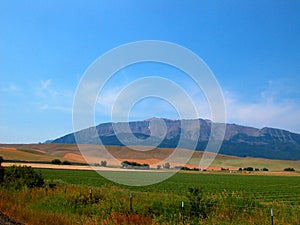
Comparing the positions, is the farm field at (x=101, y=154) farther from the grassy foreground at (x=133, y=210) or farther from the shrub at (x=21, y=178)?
the grassy foreground at (x=133, y=210)

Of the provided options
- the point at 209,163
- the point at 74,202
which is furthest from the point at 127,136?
the point at 209,163

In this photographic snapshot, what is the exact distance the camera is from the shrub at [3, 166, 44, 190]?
75.2 feet

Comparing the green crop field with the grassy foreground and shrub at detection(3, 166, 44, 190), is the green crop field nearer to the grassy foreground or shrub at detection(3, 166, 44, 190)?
shrub at detection(3, 166, 44, 190)

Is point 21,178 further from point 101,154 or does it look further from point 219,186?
point 101,154

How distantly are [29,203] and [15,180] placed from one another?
6.38m

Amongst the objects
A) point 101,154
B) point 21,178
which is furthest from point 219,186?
point 101,154

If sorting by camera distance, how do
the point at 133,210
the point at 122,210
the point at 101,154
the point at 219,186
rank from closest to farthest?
the point at 133,210 < the point at 122,210 < the point at 219,186 < the point at 101,154

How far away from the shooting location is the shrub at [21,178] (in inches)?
902

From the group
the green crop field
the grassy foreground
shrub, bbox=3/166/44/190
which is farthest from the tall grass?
the green crop field

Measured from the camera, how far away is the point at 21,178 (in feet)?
77.7

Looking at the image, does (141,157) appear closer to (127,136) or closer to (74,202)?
(127,136)

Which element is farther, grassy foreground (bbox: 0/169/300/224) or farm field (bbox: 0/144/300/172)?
farm field (bbox: 0/144/300/172)

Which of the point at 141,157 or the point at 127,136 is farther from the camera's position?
the point at 141,157

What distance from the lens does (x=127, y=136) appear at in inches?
1355
